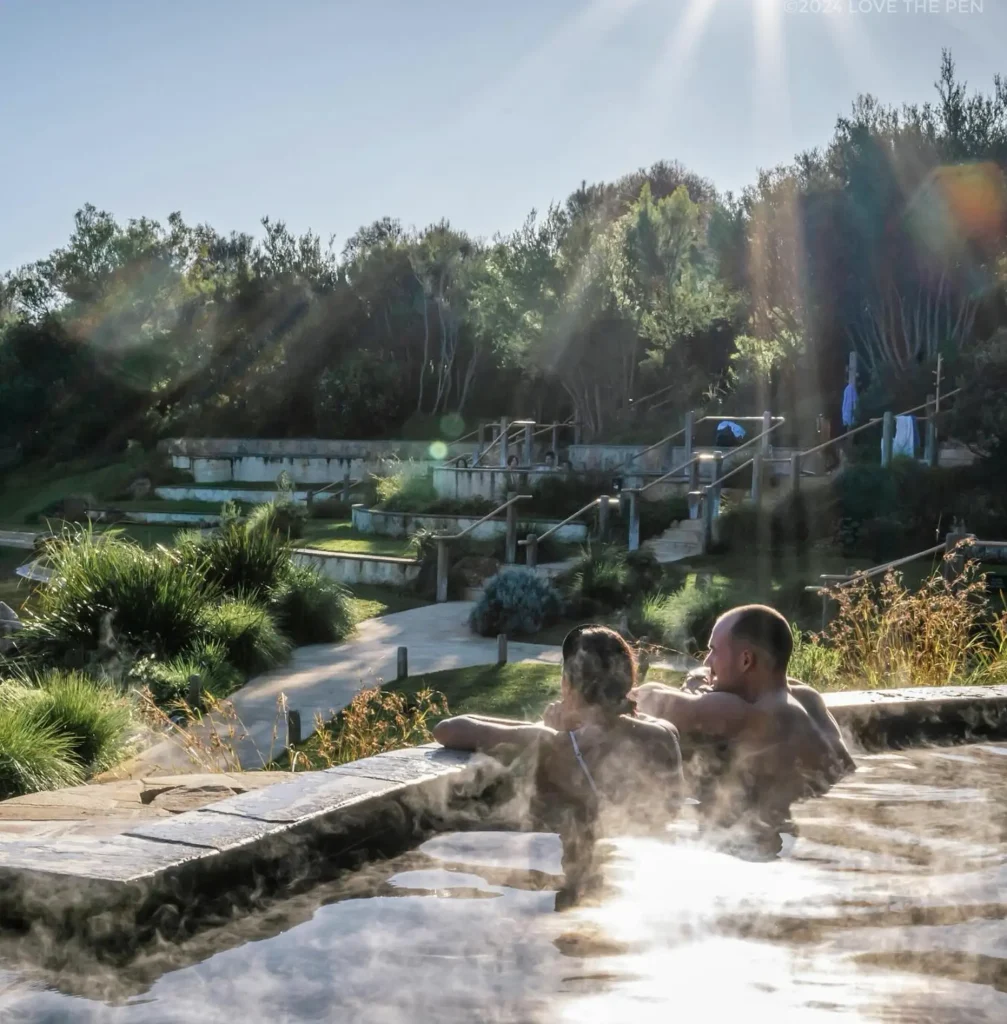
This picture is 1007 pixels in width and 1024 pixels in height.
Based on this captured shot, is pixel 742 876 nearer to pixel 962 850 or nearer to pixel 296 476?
pixel 962 850

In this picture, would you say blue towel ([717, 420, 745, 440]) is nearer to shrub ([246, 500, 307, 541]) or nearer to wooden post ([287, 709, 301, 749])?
shrub ([246, 500, 307, 541])

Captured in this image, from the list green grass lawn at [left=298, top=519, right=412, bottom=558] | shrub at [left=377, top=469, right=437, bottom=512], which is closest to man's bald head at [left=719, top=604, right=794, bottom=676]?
green grass lawn at [left=298, top=519, right=412, bottom=558]

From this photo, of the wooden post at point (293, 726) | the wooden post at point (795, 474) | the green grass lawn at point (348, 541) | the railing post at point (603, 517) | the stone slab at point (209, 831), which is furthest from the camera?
the green grass lawn at point (348, 541)

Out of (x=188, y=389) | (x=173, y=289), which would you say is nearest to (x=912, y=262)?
(x=188, y=389)

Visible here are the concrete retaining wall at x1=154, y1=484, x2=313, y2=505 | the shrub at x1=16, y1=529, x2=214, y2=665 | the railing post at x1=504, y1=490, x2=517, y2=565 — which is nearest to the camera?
the shrub at x1=16, y1=529, x2=214, y2=665

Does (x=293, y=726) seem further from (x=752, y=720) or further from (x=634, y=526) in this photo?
(x=634, y=526)

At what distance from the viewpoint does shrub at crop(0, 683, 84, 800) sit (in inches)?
253

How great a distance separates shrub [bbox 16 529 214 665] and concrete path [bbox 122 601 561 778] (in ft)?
3.37

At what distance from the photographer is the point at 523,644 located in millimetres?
12398

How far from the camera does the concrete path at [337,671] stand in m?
8.53

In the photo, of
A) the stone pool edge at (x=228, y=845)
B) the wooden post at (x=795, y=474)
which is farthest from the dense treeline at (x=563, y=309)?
the stone pool edge at (x=228, y=845)

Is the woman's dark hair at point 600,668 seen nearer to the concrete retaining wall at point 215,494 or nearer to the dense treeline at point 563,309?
the dense treeline at point 563,309

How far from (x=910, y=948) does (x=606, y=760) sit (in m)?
1.12

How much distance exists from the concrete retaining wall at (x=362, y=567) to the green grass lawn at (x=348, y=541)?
42.3 inches
